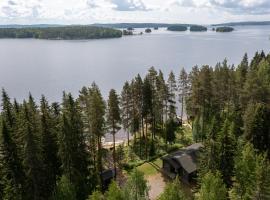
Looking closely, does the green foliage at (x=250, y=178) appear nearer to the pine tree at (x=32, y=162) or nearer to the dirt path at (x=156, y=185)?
the dirt path at (x=156, y=185)

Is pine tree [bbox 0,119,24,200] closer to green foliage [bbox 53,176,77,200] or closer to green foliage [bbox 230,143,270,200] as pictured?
green foliage [bbox 53,176,77,200]

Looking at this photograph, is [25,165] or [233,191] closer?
[25,165]

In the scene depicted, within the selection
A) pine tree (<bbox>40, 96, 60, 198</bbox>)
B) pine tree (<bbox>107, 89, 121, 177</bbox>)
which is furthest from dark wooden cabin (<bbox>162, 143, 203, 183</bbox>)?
pine tree (<bbox>40, 96, 60, 198</bbox>)

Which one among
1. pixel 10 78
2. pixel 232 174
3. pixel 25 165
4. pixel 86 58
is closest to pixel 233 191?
pixel 232 174

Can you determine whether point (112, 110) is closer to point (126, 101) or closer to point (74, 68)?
point (126, 101)

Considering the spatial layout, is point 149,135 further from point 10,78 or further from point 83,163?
point 10,78

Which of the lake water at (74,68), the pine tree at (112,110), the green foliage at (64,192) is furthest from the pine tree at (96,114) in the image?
the lake water at (74,68)
